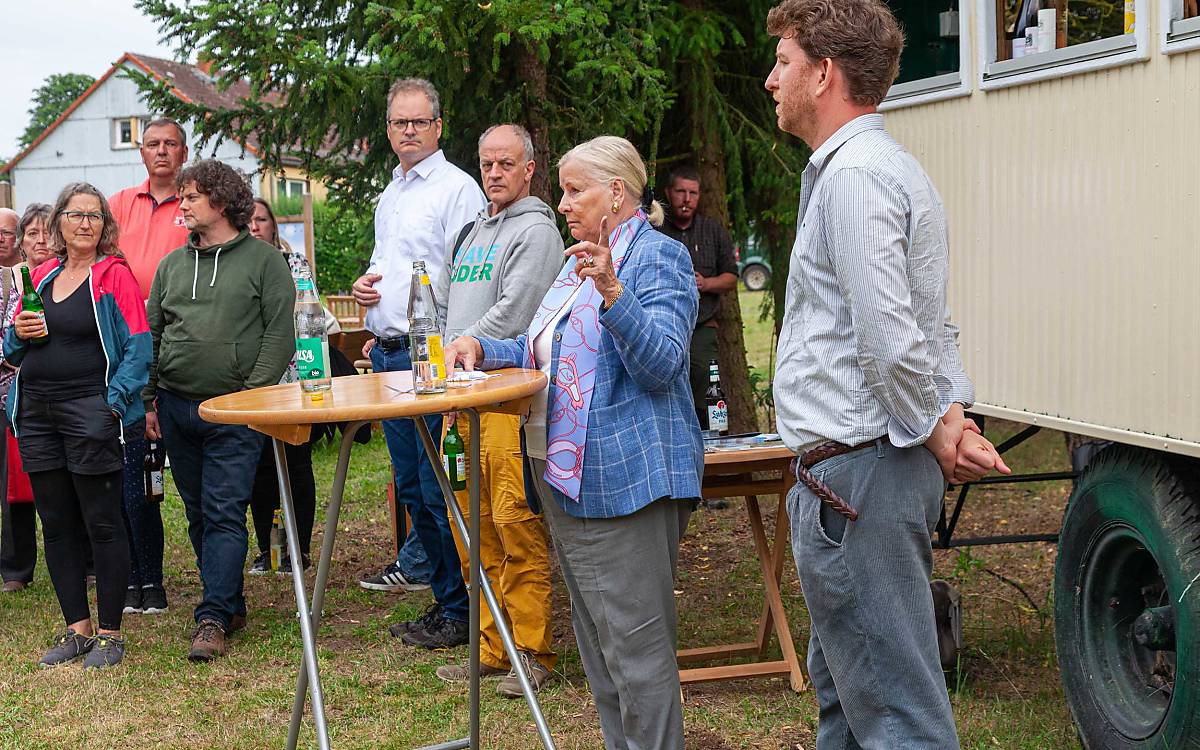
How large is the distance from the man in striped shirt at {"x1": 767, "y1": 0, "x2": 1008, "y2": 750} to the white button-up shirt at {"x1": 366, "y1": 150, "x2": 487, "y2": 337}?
289 cm

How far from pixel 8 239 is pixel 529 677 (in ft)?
14.7

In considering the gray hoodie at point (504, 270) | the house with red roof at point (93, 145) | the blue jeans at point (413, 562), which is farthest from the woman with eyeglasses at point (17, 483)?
the house with red roof at point (93, 145)

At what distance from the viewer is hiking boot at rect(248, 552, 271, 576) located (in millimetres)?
7005

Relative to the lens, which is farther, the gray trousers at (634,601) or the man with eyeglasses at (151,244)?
the man with eyeglasses at (151,244)

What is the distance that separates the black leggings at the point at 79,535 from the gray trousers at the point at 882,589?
12.2 feet

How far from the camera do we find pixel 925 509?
2.51 meters

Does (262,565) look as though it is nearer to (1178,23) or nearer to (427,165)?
(427,165)

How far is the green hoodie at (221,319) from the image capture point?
217 inches

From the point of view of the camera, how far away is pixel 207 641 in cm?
546

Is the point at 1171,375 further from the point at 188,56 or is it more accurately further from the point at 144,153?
the point at 188,56

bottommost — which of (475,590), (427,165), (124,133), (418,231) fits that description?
(475,590)

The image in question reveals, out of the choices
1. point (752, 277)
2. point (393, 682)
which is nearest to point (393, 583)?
point (393, 682)

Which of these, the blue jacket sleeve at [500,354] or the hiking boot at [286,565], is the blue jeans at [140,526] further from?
the blue jacket sleeve at [500,354]

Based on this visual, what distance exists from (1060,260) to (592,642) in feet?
6.29
